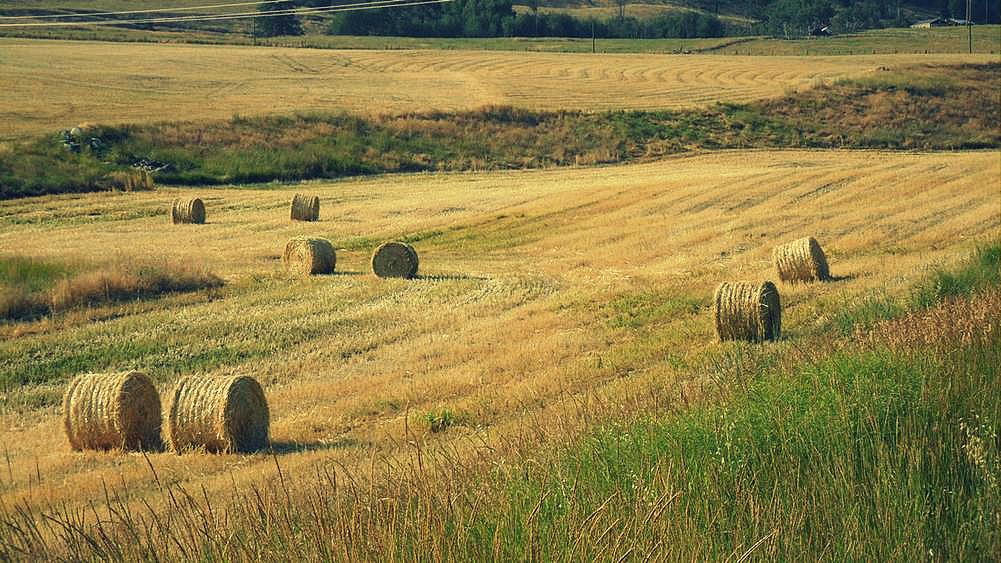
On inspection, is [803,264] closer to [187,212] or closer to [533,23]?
[187,212]

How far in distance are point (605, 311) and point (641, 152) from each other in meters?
35.7

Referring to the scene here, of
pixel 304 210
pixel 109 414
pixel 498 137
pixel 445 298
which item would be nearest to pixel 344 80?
pixel 498 137

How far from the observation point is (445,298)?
21031 mm

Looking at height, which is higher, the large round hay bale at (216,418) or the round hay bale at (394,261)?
the large round hay bale at (216,418)

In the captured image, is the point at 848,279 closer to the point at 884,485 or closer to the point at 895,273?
the point at 895,273

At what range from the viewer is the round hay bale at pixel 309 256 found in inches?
922

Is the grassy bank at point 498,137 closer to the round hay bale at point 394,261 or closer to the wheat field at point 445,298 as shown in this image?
the wheat field at point 445,298

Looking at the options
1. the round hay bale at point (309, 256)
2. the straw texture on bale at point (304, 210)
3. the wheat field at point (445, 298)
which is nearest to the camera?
the wheat field at point (445, 298)

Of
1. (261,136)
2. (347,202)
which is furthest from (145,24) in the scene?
(347,202)

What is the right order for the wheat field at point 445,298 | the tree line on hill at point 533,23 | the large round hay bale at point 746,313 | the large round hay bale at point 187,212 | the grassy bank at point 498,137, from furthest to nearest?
the tree line on hill at point 533,23
the grassy bank at point 498,137
the large round hay bale at point 187,212
the large round hay bale at point 746,313
the wheat field at point 445,298

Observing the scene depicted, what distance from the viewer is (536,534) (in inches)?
216

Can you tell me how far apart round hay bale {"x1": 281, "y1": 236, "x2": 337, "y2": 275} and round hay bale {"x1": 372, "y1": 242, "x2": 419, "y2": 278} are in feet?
3.33

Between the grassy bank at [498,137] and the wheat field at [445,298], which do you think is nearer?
the wheat field at [445,298]

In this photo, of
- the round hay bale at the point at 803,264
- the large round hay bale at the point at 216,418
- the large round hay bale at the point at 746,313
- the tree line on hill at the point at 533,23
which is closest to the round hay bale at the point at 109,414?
the large round hay bale at the point at 216,418
